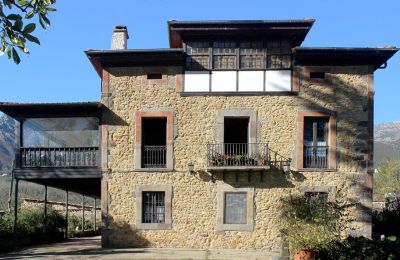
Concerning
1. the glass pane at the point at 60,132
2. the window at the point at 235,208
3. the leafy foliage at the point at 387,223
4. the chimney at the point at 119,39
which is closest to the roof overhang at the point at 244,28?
the chimney at the point at 119,39

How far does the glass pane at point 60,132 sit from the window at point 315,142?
7.24 m

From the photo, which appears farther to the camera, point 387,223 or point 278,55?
point 387,223

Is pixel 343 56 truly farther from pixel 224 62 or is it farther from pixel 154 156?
pixel 154 156

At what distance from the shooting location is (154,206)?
16812 mm

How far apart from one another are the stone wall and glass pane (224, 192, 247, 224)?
0.36m

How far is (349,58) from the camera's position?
54.6 feet

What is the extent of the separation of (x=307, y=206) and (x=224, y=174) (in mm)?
5541

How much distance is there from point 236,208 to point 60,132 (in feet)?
22.1

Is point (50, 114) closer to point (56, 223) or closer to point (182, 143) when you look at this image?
point (182, 143)

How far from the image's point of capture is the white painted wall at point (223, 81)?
16719 mm

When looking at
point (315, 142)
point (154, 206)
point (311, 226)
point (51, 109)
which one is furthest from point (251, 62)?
point (311, 226)

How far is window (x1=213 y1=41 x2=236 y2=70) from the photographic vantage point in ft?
54.8

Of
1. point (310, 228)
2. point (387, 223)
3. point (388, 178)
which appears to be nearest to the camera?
point (310, 228)

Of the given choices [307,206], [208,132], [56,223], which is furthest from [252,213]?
[56,223]
